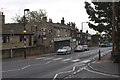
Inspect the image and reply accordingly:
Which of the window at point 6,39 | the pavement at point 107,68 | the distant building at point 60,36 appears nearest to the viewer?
the pavement at point 107,68

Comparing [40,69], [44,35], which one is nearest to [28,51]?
[44,35]

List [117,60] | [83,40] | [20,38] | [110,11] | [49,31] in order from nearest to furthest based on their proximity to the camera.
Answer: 1. [117,60]
2. [110,11]
3. [20,38]
4. [49,31]
5. [83,40]

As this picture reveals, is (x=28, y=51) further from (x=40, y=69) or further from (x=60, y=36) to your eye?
(x=40, y=69)

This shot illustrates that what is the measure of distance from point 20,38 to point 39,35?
339 inches

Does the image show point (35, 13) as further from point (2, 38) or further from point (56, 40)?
point (2, 38)

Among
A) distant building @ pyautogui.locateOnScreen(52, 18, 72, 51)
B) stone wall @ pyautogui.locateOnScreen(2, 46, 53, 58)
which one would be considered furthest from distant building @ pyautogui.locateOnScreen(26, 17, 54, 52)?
stone wall @ pyautogui.locateOnScreen(2, 46, 53, 58)

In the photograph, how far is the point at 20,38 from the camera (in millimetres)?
37188

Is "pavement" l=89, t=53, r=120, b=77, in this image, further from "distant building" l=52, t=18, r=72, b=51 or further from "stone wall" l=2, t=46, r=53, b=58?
"distant building" l=52, t=18, r=72, b=51

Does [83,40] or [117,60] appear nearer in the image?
[117,60]

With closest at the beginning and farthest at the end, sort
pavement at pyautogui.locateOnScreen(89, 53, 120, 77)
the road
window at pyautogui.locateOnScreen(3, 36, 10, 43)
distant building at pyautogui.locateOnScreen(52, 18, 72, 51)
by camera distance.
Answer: the road, pavement at pyautogui.locateOnScreen(89, 53, 120, 77), window at pyautogui.locateOnScreen(3, 36, 10, 43), distant building at pyautogui.locateOnScreen(52, 18, 72, 51)

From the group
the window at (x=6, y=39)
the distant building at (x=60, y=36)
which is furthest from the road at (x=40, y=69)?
the distant building at (x=60, y=36)

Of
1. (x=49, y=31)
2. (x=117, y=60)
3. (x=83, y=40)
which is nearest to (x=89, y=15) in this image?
(x=117, y=60)

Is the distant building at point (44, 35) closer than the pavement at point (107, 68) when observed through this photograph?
No

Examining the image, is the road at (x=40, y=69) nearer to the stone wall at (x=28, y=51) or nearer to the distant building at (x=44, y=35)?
the stone wall at (x=28, y=51)
